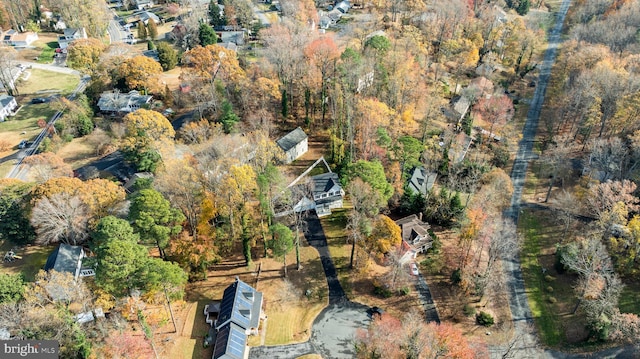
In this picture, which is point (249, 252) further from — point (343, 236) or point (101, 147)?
point (101, 147)

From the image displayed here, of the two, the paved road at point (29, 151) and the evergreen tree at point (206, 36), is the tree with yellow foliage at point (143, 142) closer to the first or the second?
the paved road at point (29, 151)

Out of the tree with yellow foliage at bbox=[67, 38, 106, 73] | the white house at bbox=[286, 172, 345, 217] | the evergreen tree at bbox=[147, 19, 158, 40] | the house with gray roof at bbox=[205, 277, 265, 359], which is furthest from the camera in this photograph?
the evergreen tree at bbox=[147, 19, 158, 40]

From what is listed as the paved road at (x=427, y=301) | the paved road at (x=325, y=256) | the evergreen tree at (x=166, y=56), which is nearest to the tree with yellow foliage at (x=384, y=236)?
the paved road at (x=427, y=301)

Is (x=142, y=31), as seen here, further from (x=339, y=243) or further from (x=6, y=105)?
(x=339, y=243)

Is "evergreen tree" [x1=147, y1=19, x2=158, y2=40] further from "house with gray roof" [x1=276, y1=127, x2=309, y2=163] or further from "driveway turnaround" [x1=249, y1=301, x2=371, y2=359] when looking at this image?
"driveway turnaround" [x1=249, y1=301, x2=371, y2=359]

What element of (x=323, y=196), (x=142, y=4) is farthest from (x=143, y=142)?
(x=142, y=4)

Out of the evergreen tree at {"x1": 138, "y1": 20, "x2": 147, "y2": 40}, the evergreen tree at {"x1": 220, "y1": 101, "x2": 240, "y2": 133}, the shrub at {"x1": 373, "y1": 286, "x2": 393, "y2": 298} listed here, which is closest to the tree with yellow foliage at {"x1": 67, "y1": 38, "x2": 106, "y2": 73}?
the evergreen tree at {"x1": 138, "y1": 20, "x2": 147, "y2": 40}
